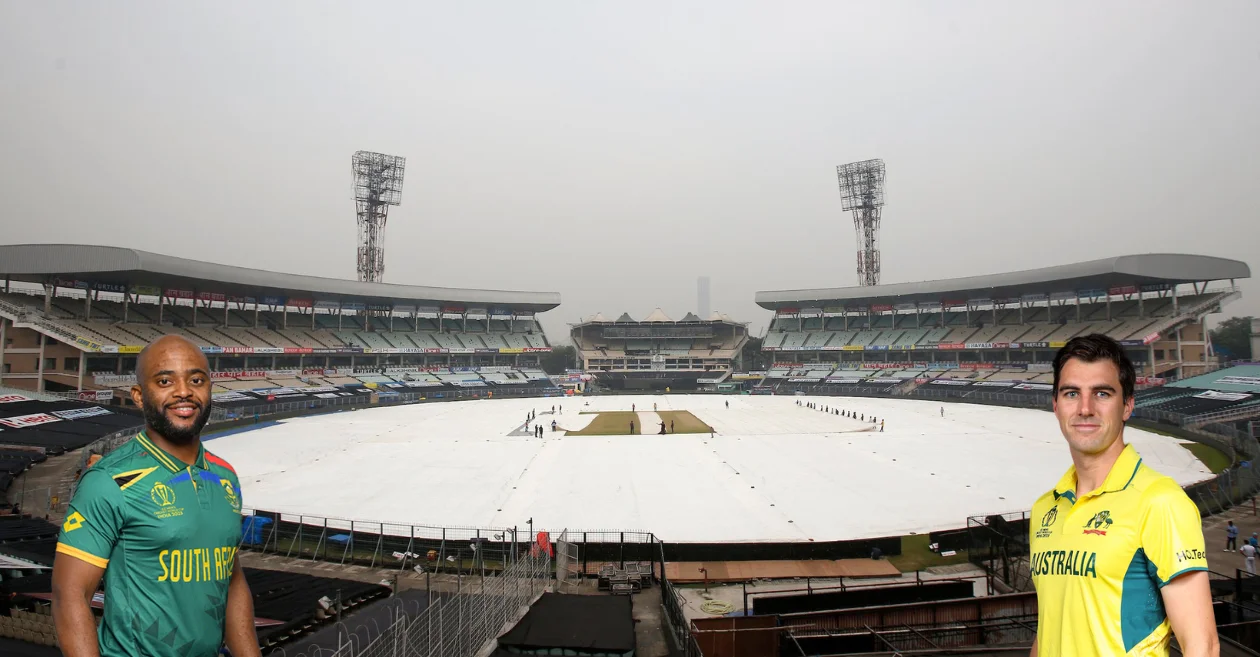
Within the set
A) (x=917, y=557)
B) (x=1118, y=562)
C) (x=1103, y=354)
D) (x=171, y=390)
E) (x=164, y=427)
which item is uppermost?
(x=1103, y=354)

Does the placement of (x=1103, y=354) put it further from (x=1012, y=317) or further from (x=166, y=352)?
(x=1012, y=317)

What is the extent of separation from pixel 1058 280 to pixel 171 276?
8880 centimetres

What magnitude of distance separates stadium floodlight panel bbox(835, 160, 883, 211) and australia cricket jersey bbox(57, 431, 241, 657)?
8602 cm

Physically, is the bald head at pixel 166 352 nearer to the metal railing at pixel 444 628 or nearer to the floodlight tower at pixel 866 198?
the metal railing at pixel 444 628

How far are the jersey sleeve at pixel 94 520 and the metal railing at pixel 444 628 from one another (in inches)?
152

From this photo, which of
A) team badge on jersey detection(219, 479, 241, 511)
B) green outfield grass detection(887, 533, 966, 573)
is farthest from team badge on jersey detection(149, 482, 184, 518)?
green outfield grass detection(887, 533, 966, 573)

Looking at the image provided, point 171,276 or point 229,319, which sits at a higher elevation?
point 171,276

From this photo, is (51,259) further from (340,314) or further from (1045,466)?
(1045,466)

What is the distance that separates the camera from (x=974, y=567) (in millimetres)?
14234

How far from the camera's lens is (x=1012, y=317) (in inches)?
2945

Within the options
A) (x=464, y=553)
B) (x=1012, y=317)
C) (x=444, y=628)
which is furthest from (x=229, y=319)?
(x=1012, y=317)

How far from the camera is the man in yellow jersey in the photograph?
82.6 inches

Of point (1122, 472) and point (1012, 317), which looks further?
point (1012, 317)

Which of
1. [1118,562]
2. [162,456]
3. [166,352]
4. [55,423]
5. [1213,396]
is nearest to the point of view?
[1118,562]
